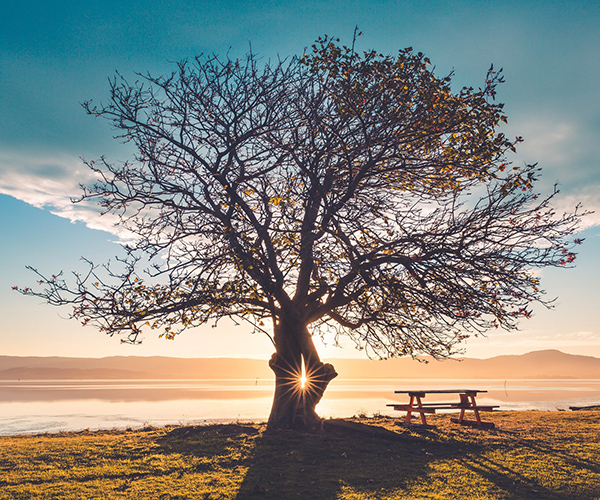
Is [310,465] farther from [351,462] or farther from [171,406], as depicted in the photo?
[171,406]

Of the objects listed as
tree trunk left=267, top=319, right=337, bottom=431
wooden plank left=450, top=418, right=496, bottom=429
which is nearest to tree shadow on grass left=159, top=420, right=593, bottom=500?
tree trunk left=267, top=319, right=337, bottom=431

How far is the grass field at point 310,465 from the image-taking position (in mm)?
8469

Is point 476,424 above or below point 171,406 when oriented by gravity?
above

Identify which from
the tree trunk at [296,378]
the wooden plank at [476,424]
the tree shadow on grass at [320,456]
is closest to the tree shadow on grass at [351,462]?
the tree shadow on grass at [320,456]

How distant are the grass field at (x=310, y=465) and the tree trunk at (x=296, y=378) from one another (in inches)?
31.0

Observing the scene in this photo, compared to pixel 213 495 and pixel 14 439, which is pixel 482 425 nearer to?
pixel 213 495

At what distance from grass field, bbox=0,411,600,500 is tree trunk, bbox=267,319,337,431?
79 centimetres

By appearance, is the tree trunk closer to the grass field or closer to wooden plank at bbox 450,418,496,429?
the grass field

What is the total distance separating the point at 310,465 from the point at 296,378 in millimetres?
4717

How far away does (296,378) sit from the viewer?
49.1 ft

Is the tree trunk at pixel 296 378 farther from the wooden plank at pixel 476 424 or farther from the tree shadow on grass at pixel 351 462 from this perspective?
the wooden plank at pixel 476 424

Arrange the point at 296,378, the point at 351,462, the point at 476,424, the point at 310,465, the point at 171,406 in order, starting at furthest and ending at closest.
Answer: the point at 171,406, the point at 476,424, the point at 296,378, the point at 351,462, the point at 310,465

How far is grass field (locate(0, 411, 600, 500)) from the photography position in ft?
27.8

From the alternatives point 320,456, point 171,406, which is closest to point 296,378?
point 320,456
